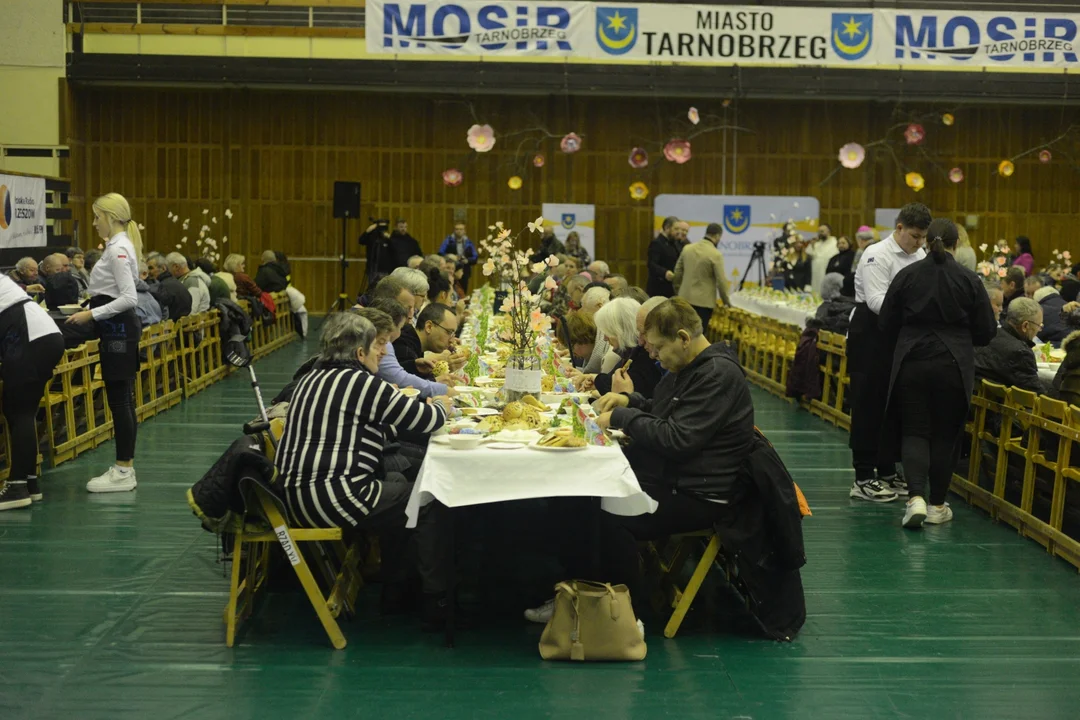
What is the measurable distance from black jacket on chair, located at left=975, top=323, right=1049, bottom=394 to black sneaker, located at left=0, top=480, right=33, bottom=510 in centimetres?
532

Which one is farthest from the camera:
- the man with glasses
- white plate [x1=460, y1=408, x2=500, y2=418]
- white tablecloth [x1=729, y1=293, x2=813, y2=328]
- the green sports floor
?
white tablecloth [x1=729, y1=293, x2=813, y2=328]

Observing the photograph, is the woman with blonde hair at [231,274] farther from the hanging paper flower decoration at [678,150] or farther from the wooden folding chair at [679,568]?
the wooden folding chair at [679,568]

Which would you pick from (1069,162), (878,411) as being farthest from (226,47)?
(878,411)

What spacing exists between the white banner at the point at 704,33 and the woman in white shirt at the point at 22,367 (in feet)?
28.0

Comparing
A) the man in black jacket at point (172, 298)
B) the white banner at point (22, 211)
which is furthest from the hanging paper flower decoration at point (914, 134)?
the white banner at point (22, 211)

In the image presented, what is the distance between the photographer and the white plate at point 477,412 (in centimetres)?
570

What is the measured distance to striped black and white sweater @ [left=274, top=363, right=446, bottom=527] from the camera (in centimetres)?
475

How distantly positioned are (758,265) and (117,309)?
13.4m

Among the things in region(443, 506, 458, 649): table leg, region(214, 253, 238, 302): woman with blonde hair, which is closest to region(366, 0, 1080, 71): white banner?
region(214, 253, 238, 302): woman with blonde hair

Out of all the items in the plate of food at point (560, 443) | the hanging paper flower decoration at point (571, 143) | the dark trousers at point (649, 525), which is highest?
the hanging paper flower decoration at point (571, 143)

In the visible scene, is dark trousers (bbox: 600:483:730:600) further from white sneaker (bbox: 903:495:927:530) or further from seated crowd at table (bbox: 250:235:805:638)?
white sneaker (bbox: 903:495:927:530)

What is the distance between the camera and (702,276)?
13.1 m

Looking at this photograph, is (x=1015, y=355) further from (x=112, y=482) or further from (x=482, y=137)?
(x=482, y=137)

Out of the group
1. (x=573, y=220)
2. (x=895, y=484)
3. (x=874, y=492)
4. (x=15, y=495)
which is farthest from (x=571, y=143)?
(x=15, y=495)
